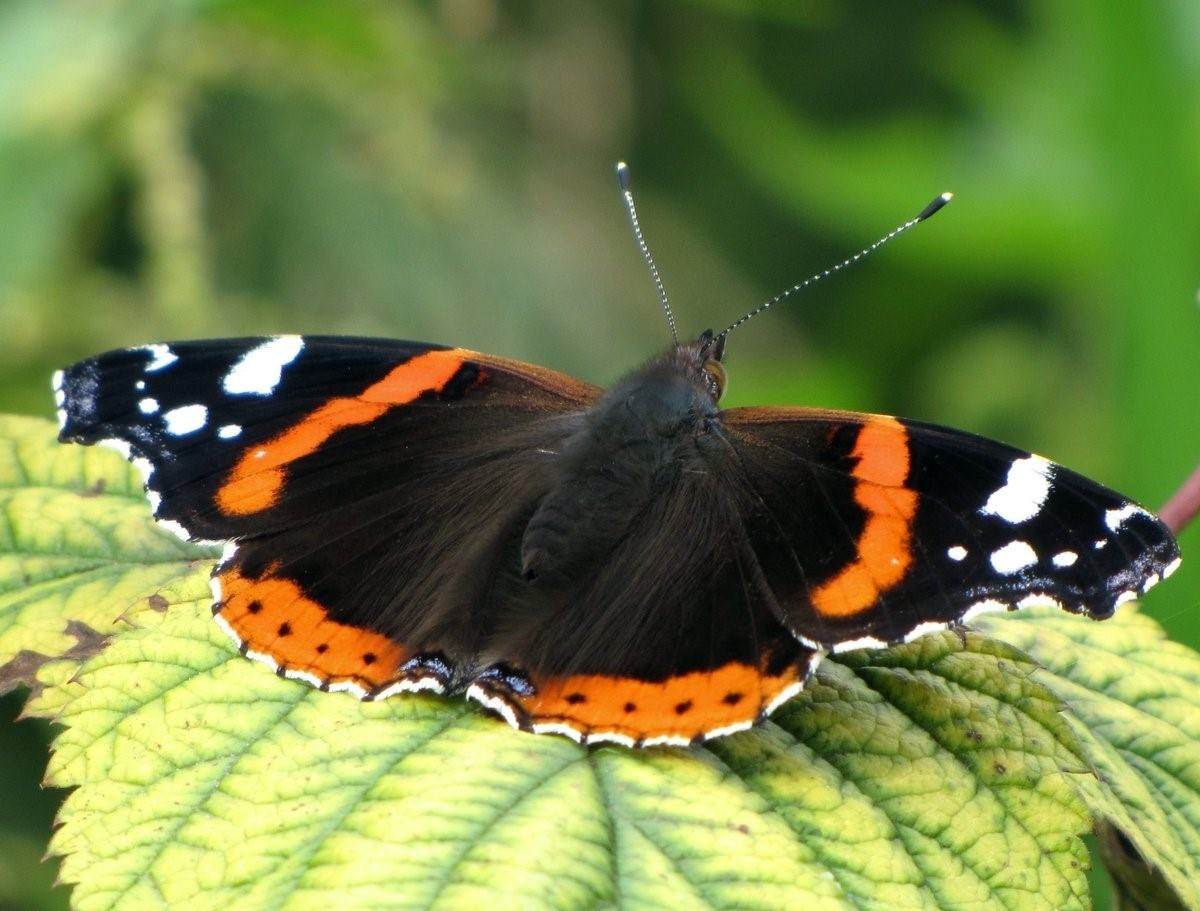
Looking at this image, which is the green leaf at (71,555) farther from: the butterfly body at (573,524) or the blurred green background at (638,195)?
the blurred green background at (638,195)

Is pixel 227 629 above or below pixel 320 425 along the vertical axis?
below

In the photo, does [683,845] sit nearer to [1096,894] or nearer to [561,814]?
[561,814]

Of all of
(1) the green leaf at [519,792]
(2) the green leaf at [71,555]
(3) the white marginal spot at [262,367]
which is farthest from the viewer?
(3) the white marginal spot at [262,367]

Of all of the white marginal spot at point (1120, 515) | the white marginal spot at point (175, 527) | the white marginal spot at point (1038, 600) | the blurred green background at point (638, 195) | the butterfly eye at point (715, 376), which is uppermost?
the blurred green background at point (638, 195)

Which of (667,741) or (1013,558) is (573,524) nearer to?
(667,741)

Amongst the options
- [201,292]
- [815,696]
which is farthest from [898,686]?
[201,292]

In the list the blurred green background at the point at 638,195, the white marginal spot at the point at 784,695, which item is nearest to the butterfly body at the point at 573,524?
the white marginal spot at the point at 784,695

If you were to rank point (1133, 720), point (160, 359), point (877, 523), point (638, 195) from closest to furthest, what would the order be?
point (877, 523) → point (1133, 720) → point (160, 359) → point (638, 195)

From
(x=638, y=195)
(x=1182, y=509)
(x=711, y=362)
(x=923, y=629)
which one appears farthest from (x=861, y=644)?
(x=638, y=195)
